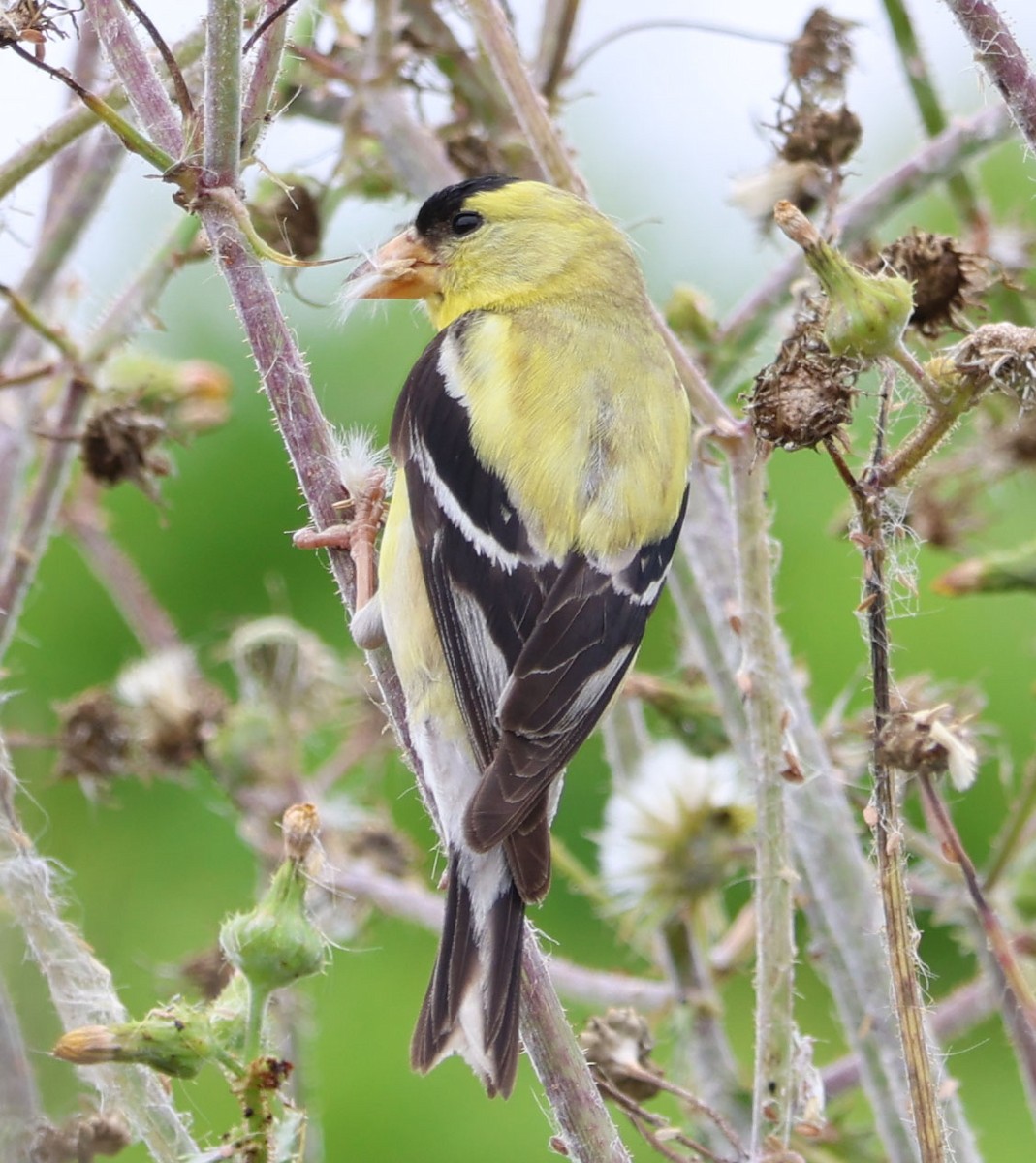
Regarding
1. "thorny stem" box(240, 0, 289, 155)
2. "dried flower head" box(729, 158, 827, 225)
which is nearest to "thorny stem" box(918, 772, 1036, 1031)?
"thorny stem" box(240, 0, 289, 155)

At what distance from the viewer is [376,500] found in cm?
167

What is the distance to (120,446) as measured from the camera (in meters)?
2.04

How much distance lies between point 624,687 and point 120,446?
2.35 feet

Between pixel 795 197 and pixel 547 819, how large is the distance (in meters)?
0.90

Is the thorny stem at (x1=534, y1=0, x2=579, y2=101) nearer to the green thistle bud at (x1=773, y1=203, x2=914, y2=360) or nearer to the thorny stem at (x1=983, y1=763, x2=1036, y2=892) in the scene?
the green thistle bud at (x1=773, y1=203, x2=914, y2=360)

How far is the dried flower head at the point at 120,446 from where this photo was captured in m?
2.03

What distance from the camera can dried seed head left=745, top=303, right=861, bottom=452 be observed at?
4.21ft

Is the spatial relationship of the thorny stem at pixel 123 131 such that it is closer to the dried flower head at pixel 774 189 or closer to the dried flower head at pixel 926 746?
the dried flower head at pixel 926 746

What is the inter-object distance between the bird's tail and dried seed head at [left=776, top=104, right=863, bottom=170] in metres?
0.92

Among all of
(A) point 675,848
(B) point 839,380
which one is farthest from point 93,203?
(A) point 675,848

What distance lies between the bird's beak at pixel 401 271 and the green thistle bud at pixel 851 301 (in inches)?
36.5

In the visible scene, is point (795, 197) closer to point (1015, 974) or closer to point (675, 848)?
point (675, 848)

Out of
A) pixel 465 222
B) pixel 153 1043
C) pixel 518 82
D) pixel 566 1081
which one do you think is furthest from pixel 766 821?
pixel 465 222

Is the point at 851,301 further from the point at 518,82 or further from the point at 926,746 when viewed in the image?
the point at 518,82
